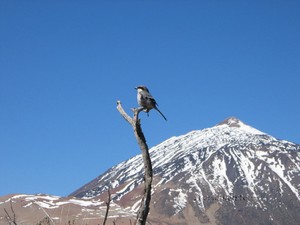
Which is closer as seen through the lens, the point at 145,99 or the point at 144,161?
the point at 144,161

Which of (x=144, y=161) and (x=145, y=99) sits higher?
(x=145, y=99)

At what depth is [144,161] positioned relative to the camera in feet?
18.4

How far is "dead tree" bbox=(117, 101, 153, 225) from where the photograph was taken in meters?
5.19

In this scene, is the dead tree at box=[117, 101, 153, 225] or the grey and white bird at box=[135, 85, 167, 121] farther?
the grey and white bird at box=[135, 85, 167, 121]

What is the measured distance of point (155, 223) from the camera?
7840 inches

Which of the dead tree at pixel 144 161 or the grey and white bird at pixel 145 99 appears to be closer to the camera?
the dead tree at pixel 144 161

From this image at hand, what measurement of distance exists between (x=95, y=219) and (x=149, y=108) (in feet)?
564

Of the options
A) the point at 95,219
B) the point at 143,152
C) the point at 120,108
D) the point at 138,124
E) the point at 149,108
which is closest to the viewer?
the point at 143,152

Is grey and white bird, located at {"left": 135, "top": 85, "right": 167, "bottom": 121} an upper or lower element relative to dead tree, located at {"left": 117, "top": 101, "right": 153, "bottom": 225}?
upper

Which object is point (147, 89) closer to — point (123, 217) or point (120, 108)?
point (120, 108)

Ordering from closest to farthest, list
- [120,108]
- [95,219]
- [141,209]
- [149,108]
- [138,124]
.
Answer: [141,209] → [138,124] → [120,108] → [149,108] → [95,219]

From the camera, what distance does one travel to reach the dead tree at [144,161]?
5.19m

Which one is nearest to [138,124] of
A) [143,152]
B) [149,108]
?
[143,152]

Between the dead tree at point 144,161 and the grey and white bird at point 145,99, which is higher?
the grey and white bird at point 145,99
